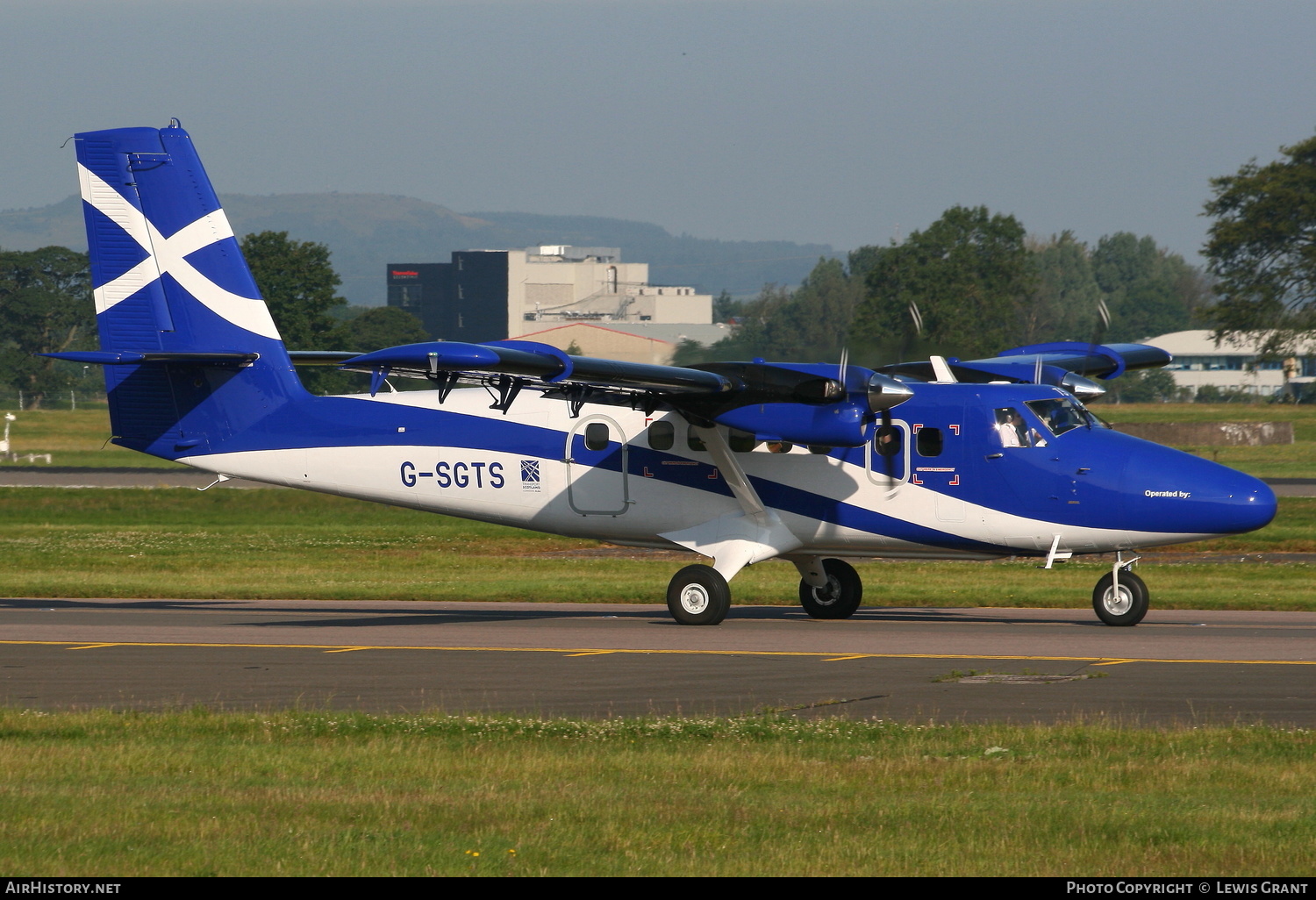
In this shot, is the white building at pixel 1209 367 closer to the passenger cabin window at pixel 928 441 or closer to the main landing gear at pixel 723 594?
the main landing gear at pixel 723 594

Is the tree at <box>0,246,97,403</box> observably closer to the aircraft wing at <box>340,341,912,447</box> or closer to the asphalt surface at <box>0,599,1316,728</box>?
the asphalt surface at <box>0,599,1316,728</box>

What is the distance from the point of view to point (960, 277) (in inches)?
3406

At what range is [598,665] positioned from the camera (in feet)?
56.7

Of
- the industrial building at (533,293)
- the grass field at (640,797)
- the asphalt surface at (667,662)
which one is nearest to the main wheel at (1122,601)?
the asphalt surface at (667,662)

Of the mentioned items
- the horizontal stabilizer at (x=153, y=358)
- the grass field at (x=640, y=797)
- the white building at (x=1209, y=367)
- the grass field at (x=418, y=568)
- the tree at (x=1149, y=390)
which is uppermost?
the white building at (x=1209, y=367)

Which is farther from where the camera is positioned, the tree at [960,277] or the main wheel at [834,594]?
the tree at [960,277]

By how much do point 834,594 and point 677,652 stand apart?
17.1 feet

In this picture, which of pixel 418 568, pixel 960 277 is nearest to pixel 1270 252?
pixel 960 277

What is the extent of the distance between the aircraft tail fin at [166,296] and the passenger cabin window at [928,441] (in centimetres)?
926

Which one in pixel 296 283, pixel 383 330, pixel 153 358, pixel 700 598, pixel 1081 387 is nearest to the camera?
pixel 700 598

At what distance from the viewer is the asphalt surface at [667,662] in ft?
47.6

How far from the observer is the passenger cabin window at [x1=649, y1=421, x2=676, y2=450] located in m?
22.4

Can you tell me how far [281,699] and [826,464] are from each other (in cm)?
932

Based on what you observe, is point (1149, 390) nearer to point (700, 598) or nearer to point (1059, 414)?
point (1059, 414)
